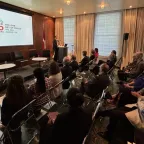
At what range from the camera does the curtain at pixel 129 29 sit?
242 inches

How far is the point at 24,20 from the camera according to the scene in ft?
19.9

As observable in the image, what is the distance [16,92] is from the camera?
62.9 inches

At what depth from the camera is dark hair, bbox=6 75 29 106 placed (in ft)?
5.11

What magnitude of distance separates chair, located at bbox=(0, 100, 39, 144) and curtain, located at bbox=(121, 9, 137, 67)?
5.86 meters

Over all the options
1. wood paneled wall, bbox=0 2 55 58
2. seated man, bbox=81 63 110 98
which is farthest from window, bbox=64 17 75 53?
seated man, bbox=81 63 110 98

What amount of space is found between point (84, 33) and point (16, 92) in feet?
21.5

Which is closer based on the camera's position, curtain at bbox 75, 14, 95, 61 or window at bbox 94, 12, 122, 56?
window at bbox 94, 12, 122, 56

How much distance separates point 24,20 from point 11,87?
5.40 metres

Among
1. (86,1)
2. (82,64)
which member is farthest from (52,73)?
(86,1)

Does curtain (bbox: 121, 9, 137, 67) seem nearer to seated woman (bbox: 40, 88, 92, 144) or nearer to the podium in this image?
the podium

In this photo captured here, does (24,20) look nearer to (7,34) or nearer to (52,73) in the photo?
(7,34)

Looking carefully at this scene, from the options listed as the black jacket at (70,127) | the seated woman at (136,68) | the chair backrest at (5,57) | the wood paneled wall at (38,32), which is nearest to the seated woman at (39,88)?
the black jacket at (70,127)

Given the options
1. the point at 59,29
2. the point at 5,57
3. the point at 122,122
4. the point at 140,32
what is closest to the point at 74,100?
the point at 122,122

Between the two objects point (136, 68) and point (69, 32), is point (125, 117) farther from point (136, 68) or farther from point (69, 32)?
point (69, 32)
